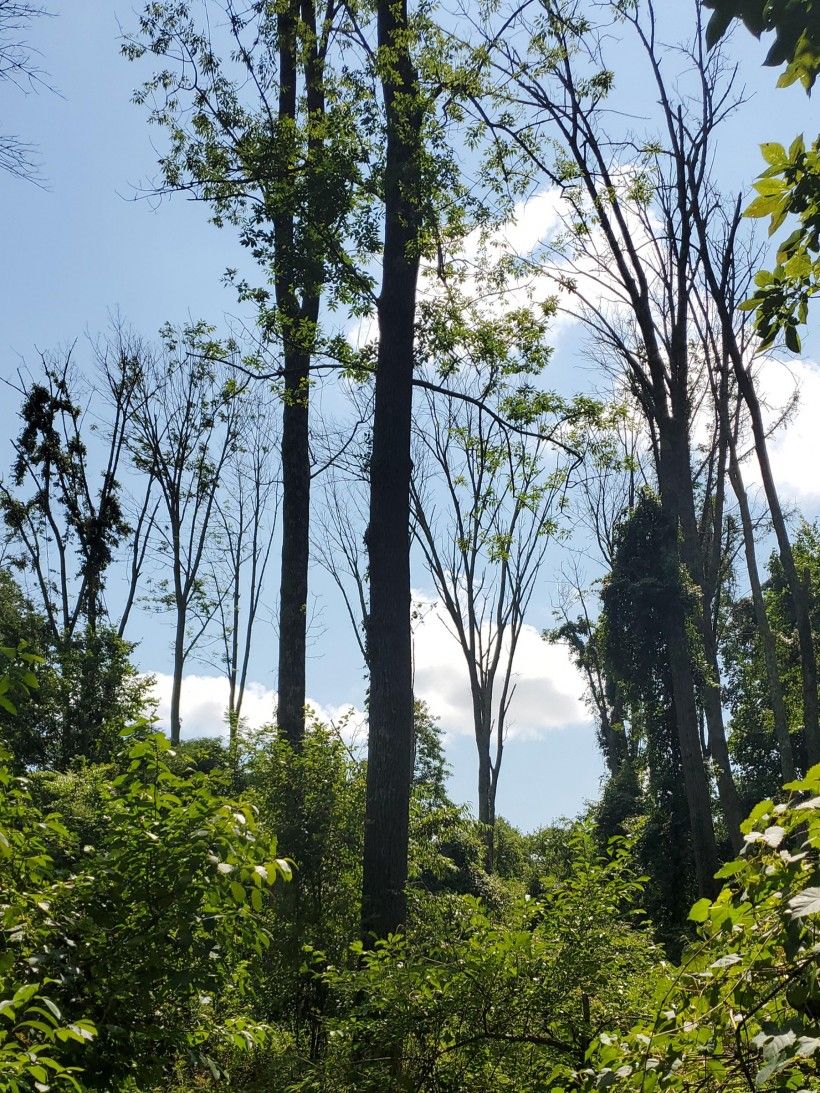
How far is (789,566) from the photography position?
1747cm

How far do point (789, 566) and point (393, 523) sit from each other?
11.2m

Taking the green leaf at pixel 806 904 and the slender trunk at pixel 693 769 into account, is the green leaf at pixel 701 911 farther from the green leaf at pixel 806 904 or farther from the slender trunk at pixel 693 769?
the slender trunk at pixel 693 769

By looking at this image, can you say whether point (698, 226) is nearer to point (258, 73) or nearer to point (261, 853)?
point (258, 73)

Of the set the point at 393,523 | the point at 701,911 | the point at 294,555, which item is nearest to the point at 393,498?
the point at 393,523

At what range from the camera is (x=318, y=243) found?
35.4 ft

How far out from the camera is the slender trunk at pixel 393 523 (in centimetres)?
779

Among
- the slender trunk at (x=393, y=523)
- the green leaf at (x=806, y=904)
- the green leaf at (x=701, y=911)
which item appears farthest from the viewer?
the slender trunk at (x=393, y=523)

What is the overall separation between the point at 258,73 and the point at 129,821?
1375 cm

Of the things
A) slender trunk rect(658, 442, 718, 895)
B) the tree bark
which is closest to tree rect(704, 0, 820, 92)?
the tree bark

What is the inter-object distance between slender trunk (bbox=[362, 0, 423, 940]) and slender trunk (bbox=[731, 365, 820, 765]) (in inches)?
359

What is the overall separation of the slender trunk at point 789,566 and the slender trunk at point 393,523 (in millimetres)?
9124

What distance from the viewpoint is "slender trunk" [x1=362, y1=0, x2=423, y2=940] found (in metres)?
7.79

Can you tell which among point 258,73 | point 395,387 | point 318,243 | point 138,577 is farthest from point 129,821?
point 138,577

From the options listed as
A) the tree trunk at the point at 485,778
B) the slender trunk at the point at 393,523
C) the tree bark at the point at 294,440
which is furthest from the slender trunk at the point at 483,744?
the slender trunk at the point at 393,523
